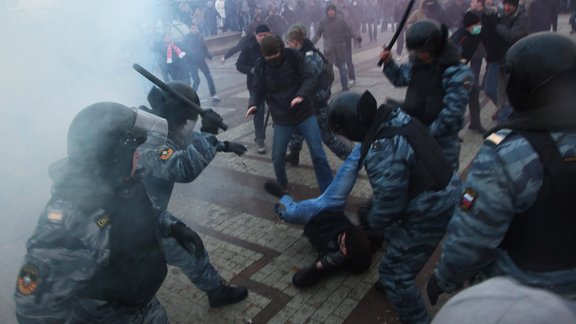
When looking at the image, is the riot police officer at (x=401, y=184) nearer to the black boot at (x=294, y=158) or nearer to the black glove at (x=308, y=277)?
the black glove at (x=308, y=277)

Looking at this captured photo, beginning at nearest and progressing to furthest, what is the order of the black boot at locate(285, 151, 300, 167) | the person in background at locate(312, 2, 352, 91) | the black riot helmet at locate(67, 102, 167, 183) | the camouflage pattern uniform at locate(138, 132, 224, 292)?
the black riot helmet at locate(67, 102, 167, 183) < the camouflage pattern uniform at locate(138, 132, 224, 292) < the black boot at locate(285, 151, 300, 167) < the person in background at locate(312, 2, 352, 91)

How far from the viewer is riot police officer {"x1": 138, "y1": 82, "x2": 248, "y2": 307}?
2.73 m

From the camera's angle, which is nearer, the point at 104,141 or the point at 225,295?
the point at 104,141

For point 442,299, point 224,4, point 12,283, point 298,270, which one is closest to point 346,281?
point 298,270

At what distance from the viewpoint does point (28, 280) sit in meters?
1.74

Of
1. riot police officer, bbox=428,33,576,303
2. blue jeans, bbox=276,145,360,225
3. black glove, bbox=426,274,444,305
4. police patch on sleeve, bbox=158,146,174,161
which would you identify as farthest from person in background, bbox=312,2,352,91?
riot police officer, bbox=428,33,576,303

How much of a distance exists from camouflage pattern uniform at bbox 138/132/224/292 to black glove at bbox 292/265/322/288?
651 mm

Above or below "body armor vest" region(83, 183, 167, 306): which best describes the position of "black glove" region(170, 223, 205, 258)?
below

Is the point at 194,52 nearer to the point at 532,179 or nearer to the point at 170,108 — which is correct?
the point at 170,108

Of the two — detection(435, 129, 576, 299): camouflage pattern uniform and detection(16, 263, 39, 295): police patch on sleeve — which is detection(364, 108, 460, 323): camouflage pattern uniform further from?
detection(16, 263, 39, 295): police patch on sleeve

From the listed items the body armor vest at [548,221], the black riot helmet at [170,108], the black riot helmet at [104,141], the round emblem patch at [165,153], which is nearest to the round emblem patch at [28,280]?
the black riot helmet at [104,141]

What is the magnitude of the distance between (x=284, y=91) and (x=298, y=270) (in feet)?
6.63

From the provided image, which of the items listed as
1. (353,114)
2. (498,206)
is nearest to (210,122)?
(353,114)

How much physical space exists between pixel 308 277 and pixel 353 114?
5.21 feet
